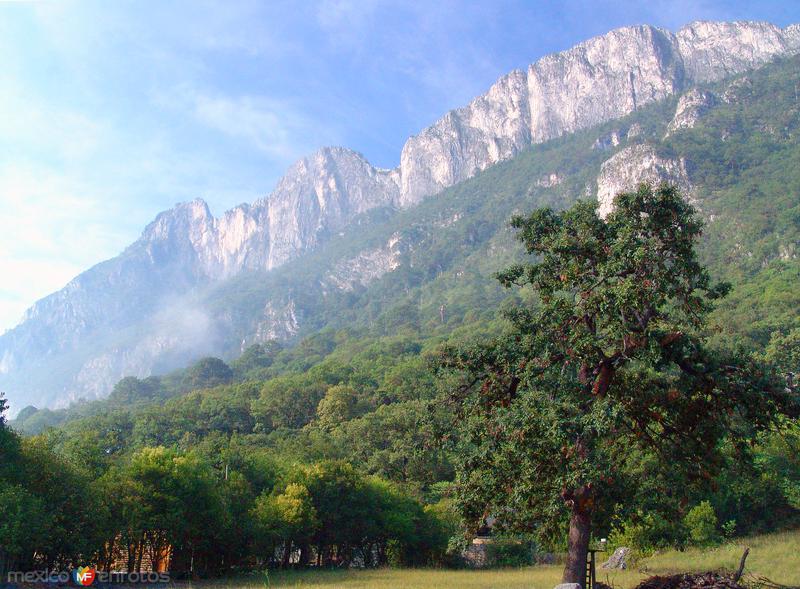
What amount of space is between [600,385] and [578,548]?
453cm

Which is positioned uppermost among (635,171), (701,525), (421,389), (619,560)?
(635,171)

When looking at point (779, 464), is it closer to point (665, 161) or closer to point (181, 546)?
point (181, 546)

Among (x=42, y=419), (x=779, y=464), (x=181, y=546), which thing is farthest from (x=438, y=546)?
(x=42, y=419)

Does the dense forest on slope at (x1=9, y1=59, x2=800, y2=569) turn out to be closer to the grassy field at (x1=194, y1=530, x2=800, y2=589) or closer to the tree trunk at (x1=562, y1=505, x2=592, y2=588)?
the tree trunk at (x1=562, y1=505, x2=592, y2=588)

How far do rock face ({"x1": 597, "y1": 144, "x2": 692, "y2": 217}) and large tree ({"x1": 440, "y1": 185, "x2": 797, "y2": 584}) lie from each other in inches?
5461

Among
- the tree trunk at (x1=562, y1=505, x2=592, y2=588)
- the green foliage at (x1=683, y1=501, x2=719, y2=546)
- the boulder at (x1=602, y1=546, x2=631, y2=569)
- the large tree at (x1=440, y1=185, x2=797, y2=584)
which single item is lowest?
the boulder at (x1=602, y1=546, x2=631, y2=569)

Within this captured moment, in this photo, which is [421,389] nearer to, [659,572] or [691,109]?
[659,572]

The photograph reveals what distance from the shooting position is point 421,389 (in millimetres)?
94000

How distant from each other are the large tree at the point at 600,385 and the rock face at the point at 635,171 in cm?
13871

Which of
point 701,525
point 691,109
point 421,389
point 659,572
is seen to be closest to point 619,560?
point 659,572

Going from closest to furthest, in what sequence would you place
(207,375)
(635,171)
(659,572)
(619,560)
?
1. (659,572)
2. (619,560)
3. (635,171)
4. (207,375)

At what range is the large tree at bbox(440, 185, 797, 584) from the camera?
49.9ft

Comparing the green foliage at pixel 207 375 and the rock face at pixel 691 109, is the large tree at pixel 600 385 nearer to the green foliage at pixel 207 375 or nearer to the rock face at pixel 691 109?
the green foliage at pixel 207 375

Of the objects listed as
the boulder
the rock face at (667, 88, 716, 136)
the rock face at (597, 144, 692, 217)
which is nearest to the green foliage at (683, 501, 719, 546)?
the boulder
